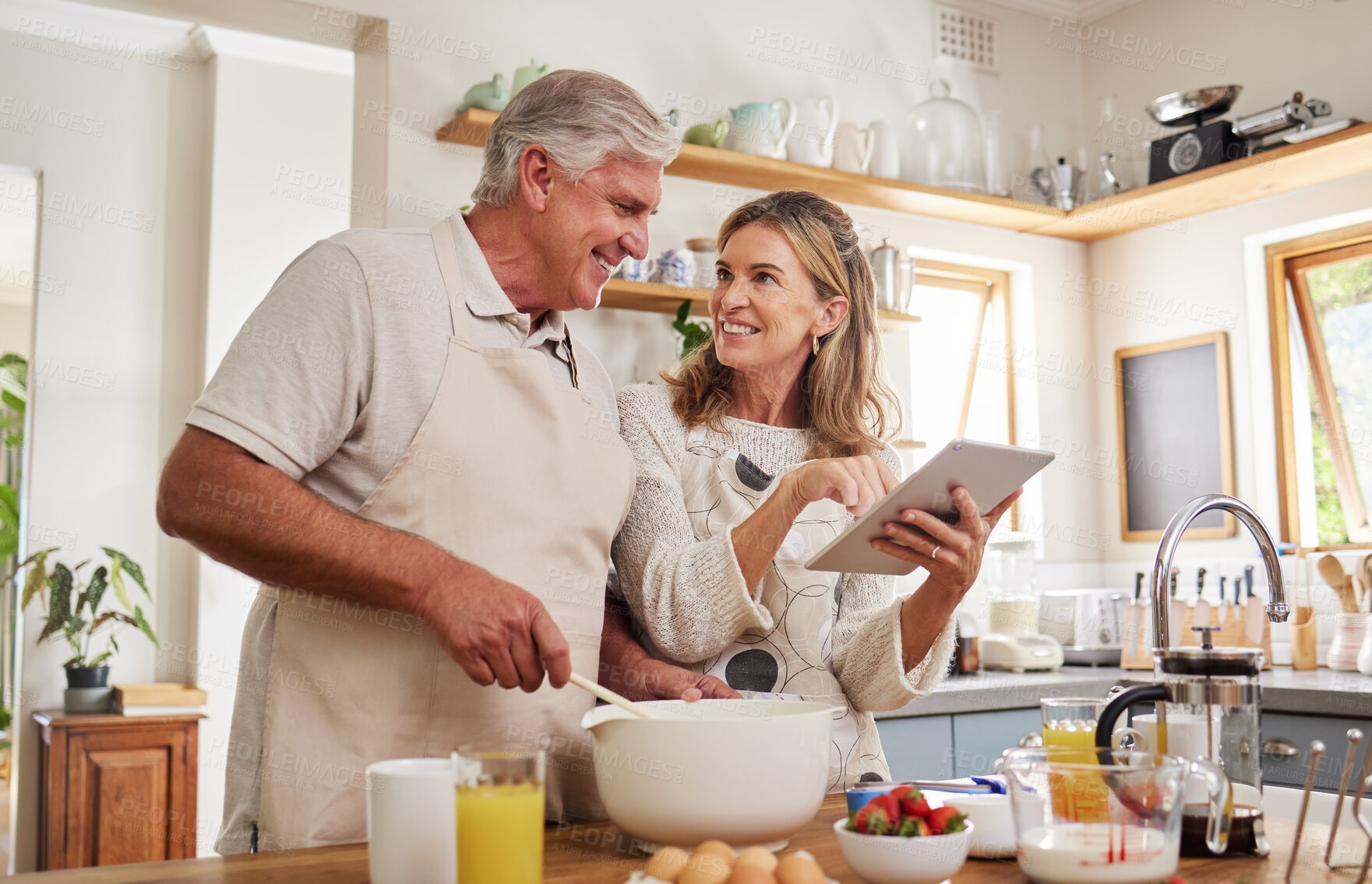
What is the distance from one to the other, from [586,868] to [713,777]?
0.16m

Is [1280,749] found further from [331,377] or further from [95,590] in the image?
[95,590]

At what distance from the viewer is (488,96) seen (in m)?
3.01

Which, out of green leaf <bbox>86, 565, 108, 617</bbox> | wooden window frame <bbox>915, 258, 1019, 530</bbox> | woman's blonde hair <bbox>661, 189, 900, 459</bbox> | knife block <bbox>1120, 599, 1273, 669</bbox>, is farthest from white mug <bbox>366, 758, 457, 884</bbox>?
wooden window frame <bbox>915, 258, 1019, 530</bbox>

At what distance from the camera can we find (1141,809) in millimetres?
1012

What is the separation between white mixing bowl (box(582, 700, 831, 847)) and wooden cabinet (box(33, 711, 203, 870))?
3.22 metres

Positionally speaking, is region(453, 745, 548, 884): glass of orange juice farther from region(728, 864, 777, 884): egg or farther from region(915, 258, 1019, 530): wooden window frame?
region(915, 258, 1019, 530): wooden window frame

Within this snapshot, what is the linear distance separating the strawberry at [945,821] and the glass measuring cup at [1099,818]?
0.25 ft

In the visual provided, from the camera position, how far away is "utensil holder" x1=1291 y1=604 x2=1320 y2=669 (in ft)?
10.9

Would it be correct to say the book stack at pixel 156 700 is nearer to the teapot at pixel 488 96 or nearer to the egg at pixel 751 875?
the teapot at pixel 488 96

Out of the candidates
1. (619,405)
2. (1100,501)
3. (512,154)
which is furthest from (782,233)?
(1100,501)

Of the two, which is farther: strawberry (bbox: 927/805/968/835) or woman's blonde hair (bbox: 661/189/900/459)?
woman's blonde hair (bbox: 661/189/900/459)

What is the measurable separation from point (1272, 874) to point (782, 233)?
1170mm

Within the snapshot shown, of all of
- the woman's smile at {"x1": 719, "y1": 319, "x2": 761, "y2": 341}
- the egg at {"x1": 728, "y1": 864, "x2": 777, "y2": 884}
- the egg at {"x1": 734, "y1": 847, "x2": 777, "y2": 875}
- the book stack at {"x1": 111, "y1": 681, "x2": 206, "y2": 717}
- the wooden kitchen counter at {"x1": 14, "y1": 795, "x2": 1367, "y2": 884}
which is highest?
the woman's smile at {"x1": 719, "y1": 319, "x2": 761, "y2": 341}

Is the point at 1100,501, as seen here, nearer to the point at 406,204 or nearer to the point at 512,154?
the point at 406,204
